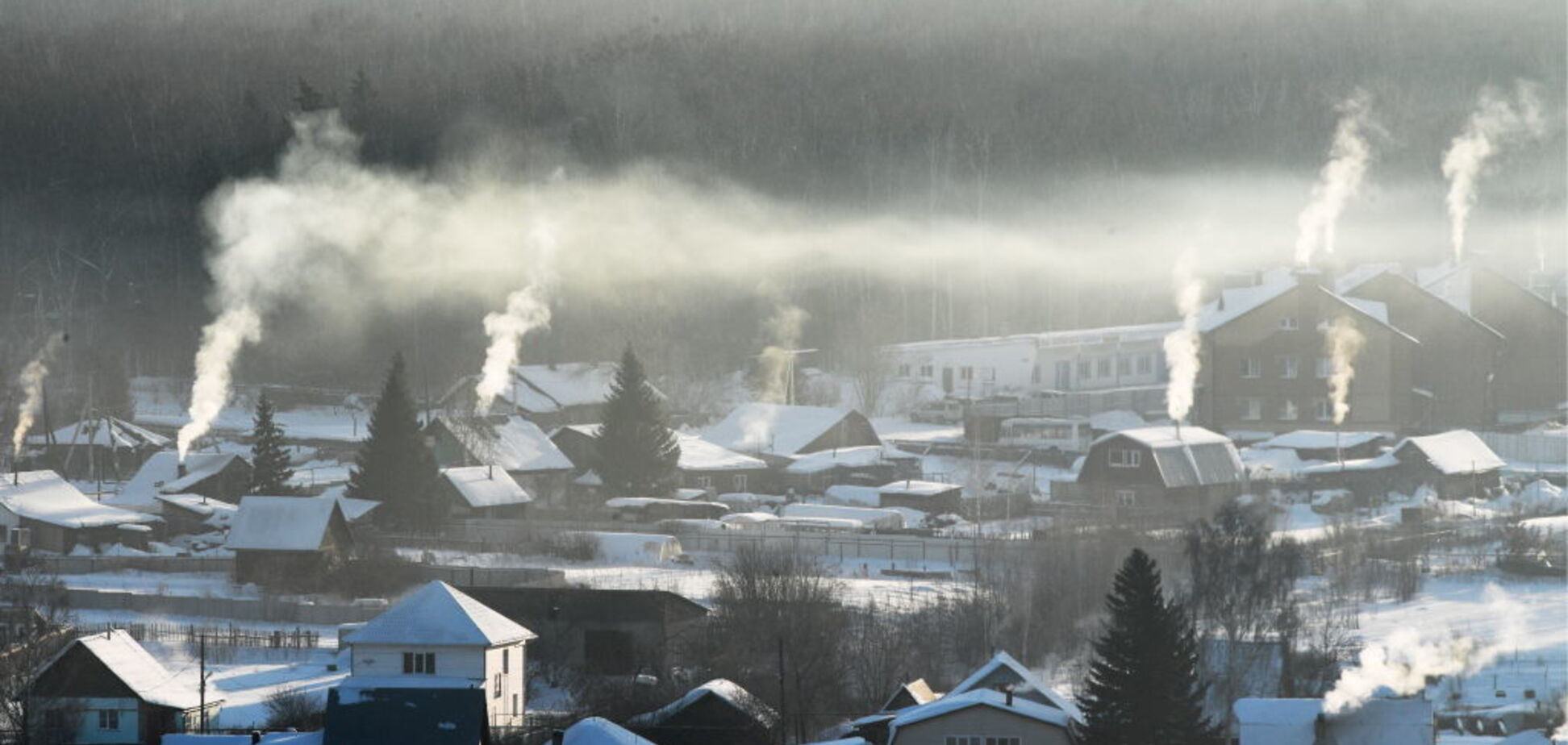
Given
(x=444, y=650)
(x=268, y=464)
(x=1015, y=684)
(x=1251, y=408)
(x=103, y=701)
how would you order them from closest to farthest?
(x=1015, y=684) → (x=103, y=701) → (x=444, y=650) → (x=268, y=464) → (x=1251, y=408)

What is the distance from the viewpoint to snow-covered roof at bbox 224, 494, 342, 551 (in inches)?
1131

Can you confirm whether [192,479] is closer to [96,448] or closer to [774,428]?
[96,448]

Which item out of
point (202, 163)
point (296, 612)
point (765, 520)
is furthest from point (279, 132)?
point (296, 612)

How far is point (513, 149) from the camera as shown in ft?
188

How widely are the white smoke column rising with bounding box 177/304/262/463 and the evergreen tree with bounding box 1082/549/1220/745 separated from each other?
2288 centimetres

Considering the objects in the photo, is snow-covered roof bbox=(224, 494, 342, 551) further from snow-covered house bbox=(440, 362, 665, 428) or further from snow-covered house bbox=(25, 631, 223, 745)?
snow-covered house bbox=(440, 362, 665, 428)

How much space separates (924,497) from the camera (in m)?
34.9

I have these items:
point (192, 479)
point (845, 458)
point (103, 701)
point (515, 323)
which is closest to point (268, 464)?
point (192, 479)

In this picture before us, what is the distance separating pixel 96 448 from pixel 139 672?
22.4m

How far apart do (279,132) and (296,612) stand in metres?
33.5

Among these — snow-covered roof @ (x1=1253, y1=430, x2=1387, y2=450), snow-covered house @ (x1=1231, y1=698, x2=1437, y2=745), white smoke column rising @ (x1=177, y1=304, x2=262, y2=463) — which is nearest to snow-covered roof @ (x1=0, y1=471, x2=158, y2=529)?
white smoke column rising @ (x1=177, y1=304, x2=262, y2=463)

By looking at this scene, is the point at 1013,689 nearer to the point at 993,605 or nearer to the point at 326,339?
the point at 993,605

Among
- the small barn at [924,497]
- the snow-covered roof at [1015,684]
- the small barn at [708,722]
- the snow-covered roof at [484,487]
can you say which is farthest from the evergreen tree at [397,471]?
the snow-covered roof at [1015,684]

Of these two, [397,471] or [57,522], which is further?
[397,471]
